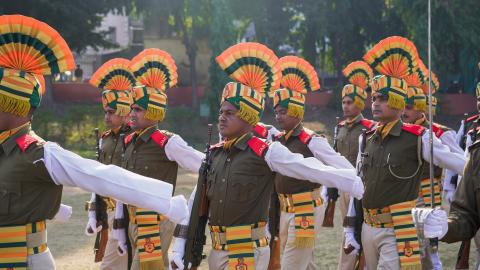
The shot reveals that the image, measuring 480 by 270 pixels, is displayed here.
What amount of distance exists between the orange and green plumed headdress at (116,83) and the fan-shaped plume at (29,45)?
4.84 metres

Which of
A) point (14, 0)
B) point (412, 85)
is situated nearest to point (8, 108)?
point (412, 85)

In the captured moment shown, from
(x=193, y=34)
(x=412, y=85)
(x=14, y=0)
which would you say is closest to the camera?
(x=412, y=85)

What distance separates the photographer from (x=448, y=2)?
102 ft

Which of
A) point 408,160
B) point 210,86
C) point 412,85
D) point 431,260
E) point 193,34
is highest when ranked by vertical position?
point 193,34

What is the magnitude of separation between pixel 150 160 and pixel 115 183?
381cm

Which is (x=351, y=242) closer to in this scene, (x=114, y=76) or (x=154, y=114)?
(x=154, y=114)

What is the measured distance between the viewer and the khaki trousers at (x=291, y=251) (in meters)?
8.52

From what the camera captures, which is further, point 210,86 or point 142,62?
point 210,86

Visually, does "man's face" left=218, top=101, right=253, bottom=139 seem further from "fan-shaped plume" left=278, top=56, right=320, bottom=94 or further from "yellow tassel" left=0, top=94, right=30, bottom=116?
"fan-shaped plume" left=278, top=56, right=320, bottom=94

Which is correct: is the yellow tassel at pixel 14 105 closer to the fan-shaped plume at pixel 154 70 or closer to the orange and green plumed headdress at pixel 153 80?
the orange and green plumed headdress at pixel 153 80

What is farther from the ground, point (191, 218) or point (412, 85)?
point (412, 85)

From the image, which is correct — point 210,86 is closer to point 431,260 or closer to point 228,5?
point 228,5

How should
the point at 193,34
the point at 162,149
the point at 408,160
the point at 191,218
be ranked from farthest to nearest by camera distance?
the point at 193,34 < the point at 162,149 < the point at 408,160 < the point at 191,218

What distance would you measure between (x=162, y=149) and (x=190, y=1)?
25652 millimetres
